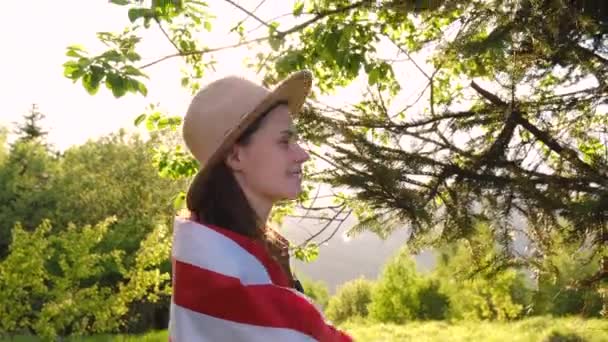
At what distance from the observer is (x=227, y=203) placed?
2031mm

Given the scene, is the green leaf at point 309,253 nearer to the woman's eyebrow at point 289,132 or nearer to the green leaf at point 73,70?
the green leaf at point 73,70

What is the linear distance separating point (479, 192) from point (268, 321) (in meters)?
2.85

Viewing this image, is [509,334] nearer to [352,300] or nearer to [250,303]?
[250,303]

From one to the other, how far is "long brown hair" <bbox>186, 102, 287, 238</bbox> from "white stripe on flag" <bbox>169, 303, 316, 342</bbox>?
0.84 feet

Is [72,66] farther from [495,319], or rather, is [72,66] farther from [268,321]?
[495,319]

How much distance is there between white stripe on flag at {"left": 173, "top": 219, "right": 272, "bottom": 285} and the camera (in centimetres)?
188

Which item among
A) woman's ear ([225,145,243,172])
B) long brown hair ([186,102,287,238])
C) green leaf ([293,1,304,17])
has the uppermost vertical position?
green leaf ([293,1,304,17])

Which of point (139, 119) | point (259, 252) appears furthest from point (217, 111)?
point (139, 119)

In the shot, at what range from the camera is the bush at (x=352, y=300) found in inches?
1282

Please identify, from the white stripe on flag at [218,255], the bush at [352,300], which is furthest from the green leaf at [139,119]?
the bush at [352,300]

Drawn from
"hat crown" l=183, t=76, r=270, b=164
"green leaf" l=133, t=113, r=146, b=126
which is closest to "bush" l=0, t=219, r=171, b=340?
"green leaf" l=133, t=113, r=146, b=126

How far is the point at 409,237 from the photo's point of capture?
173 inches

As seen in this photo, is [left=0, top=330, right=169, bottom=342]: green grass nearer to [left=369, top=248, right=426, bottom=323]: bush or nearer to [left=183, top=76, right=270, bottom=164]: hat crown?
[left=369, top=248, right=426, bottom=323]: bush

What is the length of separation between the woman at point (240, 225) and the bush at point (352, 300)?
100 feet
